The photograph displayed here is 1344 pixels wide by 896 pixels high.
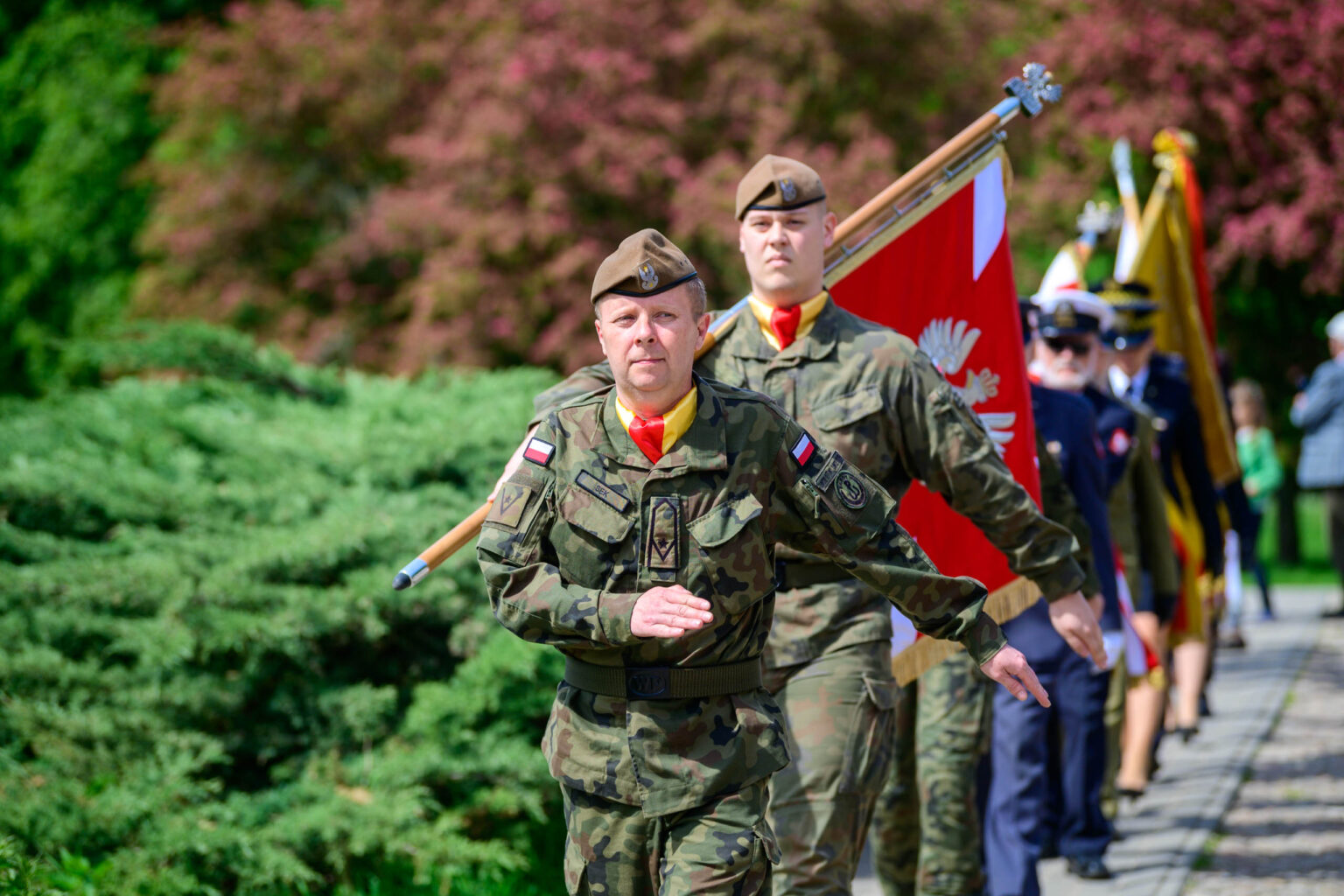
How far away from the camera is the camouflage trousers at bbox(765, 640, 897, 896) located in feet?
13.5

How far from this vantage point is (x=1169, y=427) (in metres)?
8.59

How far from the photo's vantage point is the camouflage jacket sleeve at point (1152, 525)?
752 cm

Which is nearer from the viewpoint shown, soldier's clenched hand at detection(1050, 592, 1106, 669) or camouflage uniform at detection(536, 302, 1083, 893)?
camouflage uniform at detection(536, 302, 1083, 893)

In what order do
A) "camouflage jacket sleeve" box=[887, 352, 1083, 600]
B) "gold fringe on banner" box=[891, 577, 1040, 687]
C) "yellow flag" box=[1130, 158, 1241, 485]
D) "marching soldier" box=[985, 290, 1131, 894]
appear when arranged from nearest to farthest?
"camouflage jacket sleeve" box=[887, 352, 1083, 600], "gold fringe on banner" box=[891, 577, 1040, 687], "marching soldier" box=[985, 290, 1131, 894], "yellow flag" box=[1130, 158, 1241, 485]

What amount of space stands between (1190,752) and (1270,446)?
6572 mm

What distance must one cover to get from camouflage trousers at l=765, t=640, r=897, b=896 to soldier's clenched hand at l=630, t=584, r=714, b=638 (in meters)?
1.18

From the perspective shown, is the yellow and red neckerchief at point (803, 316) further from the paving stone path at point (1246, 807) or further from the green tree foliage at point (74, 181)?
the green tree foliage at point (74, 181)

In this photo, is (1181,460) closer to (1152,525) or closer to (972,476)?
(1152,525)

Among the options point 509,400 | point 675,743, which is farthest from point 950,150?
point 509,400

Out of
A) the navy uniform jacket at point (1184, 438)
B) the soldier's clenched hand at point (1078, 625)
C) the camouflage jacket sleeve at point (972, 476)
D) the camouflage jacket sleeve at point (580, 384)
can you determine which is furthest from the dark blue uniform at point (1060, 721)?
the camouflage jacket sleeve at point (580, 384)

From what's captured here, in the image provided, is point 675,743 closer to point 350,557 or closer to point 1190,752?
point 350,557

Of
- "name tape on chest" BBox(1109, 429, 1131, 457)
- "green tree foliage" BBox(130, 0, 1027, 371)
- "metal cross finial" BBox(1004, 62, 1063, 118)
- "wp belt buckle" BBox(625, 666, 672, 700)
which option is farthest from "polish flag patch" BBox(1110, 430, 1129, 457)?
"green tree foliage" BBox(130, 0, 1027, 371)

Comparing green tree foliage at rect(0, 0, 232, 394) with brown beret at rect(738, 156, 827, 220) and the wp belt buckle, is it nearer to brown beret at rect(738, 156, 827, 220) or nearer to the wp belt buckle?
brown beret at rect(738, 156, 827, 220)

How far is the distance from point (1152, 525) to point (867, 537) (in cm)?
460
